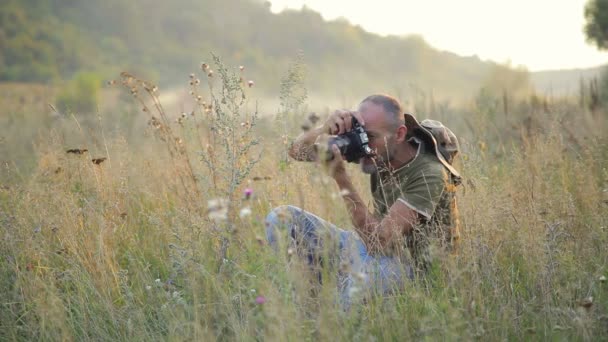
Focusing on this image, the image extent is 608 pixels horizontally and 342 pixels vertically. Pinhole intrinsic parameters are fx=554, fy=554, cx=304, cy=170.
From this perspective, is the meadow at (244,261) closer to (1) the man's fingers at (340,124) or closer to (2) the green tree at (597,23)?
(1) the man's fingers at (340,124)

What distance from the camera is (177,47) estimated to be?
63656mm

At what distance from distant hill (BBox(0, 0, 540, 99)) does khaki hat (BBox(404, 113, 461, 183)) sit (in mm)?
38400

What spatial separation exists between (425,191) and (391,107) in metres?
0.54

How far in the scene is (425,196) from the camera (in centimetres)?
289

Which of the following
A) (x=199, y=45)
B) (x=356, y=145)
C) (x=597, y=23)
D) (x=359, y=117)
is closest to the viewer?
(x=356, y=145)

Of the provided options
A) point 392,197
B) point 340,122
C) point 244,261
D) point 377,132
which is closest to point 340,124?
point 340,122

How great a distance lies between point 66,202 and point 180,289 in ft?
3.38

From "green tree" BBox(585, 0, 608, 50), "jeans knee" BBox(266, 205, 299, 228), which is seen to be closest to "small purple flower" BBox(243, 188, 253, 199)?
"jeans knee" BBox(266, 205, 299, 228)

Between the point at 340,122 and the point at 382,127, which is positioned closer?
the point at 340,122

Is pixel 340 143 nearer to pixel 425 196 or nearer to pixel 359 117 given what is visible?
pixel 359 117

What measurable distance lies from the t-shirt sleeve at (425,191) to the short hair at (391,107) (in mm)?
322

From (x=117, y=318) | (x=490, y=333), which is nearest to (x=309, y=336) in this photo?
(x=490, y=333)

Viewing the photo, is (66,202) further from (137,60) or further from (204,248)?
(137,60)

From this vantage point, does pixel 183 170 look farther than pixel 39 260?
Yes
